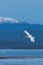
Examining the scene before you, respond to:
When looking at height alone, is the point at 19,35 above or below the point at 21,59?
above

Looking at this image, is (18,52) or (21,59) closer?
(18,52)

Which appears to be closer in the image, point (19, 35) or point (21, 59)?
point (19, 35)

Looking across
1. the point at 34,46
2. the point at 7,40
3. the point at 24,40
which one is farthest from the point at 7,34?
the point at 34,46

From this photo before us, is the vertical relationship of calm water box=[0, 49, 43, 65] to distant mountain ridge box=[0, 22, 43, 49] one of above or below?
below

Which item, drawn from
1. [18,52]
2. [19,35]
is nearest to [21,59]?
[18,52]

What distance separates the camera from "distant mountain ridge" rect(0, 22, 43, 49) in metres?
1.43

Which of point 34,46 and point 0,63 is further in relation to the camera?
point 0,63

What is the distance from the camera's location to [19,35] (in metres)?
1.45

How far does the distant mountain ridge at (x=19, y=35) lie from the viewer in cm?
143

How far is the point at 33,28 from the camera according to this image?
143cm

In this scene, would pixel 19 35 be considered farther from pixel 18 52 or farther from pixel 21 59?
pixel 21 59

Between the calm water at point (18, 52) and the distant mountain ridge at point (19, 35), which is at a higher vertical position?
the distant mountain ridge at point (19, 35)

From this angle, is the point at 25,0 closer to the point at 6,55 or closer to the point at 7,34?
the point at 7,34

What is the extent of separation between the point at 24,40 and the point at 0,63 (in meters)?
0.43
